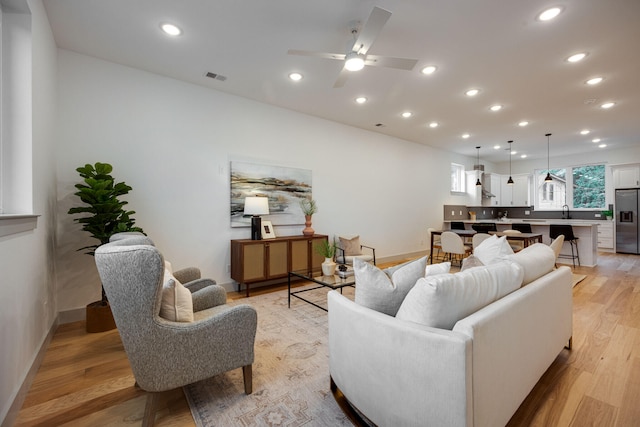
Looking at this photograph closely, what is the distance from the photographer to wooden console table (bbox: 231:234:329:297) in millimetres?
3838

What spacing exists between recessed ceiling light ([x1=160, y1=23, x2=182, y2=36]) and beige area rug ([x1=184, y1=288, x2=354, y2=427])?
2.94m

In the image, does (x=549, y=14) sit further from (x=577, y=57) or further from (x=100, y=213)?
(x=100, y=213)

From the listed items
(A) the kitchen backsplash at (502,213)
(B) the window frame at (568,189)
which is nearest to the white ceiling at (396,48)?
(A) the kitchen backsplash at (502,213)

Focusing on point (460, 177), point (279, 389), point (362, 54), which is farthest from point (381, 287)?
point (460, 177)

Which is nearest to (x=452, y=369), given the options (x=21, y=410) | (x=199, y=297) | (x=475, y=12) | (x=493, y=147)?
(x=199, y=297)

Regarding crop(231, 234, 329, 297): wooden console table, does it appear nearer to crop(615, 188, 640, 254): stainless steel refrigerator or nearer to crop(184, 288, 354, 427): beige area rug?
crop(184, 288, 354, 427): beige area rug

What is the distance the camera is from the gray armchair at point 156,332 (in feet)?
4.41

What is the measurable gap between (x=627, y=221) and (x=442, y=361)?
30.3 feet

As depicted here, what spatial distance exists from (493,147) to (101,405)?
337 inches

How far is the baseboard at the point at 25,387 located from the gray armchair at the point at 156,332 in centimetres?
74

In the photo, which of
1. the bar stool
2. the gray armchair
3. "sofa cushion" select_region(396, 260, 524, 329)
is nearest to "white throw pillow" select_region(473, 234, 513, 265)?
"sofa cushion" select_region(396, 260, 524, 329)

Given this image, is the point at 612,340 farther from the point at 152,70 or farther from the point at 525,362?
the point at 152,70

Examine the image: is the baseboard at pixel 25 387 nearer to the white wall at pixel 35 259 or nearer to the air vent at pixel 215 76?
the white wall at pixel 35 259

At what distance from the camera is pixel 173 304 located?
5.20 ft
